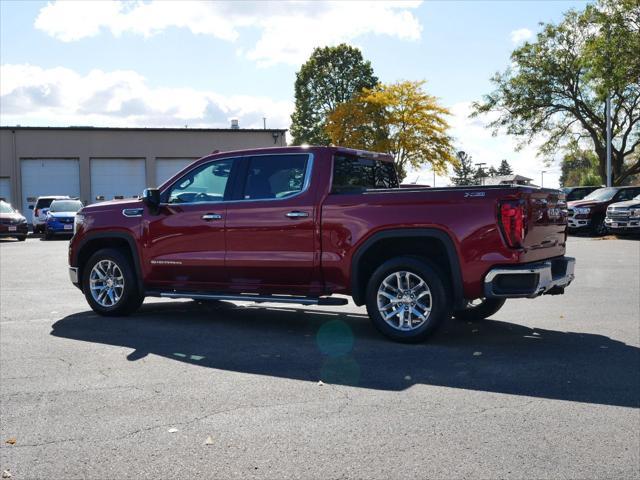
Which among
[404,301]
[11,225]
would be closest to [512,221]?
[404,301]

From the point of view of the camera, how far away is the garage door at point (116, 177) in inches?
1673

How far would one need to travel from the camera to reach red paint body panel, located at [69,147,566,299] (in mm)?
6387

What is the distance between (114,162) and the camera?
4303 centimetres

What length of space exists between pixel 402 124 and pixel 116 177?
63.6 feet

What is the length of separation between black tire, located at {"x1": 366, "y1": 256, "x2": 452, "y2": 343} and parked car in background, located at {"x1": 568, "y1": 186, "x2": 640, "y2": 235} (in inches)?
780

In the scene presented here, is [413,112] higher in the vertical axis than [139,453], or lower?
higher

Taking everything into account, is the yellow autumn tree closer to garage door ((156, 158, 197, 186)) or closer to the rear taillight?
garage door ((156, 158, 197, 186))

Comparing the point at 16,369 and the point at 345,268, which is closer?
the point at 16,369

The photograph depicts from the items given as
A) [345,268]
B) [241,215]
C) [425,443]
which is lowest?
[425,443]

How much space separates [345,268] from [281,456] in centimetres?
324

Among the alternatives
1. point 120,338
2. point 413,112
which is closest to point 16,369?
point 120,338

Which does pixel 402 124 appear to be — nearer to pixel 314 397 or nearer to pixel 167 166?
pixel 167 166

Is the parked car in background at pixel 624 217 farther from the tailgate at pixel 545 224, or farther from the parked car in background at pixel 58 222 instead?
the parked car in background at pixel 58 222

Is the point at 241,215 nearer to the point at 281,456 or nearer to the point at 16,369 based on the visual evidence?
the point at 16,369
